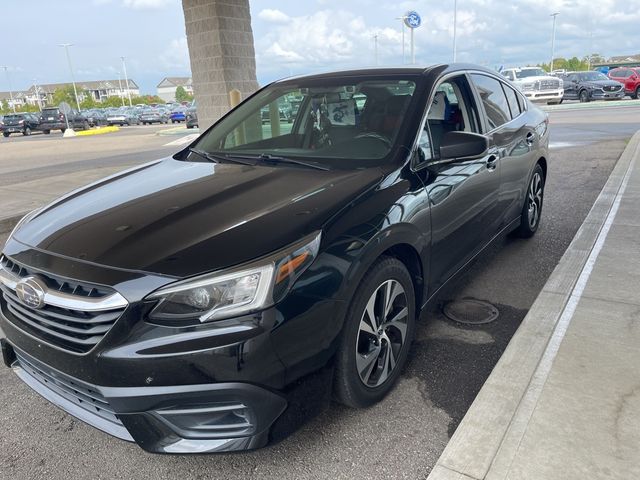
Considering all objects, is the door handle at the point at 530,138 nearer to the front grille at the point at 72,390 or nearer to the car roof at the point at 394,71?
the car roof at the point at 394,71

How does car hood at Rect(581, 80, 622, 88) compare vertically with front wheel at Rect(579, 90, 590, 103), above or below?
above

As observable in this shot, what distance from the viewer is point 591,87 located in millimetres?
27891

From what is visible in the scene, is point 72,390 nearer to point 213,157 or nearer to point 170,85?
point 213,157

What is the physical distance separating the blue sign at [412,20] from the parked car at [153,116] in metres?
28.1

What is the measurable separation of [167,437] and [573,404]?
1891 millimetres

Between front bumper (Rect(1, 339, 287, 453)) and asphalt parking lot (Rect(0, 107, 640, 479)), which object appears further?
asphalt parking lot (Rect(0, 107, 640, 479))

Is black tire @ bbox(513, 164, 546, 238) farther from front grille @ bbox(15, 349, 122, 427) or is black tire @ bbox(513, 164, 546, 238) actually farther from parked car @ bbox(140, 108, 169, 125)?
parked car @ bbox(140, 108, 169, 125)

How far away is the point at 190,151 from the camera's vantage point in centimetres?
376

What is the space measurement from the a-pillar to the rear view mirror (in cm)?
694

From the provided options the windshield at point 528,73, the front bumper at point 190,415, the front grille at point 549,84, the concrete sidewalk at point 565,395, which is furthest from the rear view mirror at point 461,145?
the windshield at point 528,73

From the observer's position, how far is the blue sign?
886 inches

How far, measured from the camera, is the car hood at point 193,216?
82.2 inches

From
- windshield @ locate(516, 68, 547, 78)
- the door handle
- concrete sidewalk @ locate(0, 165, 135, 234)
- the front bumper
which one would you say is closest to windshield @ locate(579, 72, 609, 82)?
windshield @ locate(516, 68, 547, 78)

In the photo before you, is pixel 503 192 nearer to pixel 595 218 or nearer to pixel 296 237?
pixel 595 218
